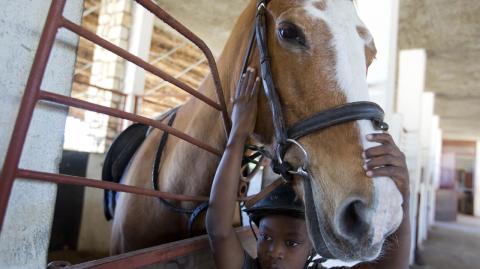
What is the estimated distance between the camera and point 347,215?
87 cm

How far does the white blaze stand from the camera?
2.70 ft

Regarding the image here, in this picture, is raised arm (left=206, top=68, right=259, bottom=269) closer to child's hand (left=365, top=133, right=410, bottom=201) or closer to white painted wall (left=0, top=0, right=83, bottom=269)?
child's hand (left=365, top=133, right=410, bottom=201)

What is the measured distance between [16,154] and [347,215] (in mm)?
735

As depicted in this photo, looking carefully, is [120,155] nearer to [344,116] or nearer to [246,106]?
[246,106]

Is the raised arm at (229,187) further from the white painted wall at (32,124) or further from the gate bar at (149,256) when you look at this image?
the white painted wall at (32,124)

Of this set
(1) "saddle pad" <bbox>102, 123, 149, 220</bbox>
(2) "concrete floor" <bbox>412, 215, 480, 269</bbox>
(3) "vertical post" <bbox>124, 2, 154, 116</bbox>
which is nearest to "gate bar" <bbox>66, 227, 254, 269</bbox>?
(1) "saddle pad" <bbox>102, 123, 149, 220</bbox>

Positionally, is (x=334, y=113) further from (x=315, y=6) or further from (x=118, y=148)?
(x=118, y=148)

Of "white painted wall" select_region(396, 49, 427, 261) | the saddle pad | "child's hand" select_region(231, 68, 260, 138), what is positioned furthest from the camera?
"white painted wall" select_region(396, 49, 427, 261)

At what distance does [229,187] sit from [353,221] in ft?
1.36

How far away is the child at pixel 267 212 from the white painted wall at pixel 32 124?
1.86 feet

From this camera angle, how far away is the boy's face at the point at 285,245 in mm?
1295

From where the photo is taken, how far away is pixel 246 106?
→ 1.16 meters

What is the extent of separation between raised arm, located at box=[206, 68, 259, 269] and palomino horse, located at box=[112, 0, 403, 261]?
0.19 ft

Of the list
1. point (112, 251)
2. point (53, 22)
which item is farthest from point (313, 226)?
point (112, 251)
